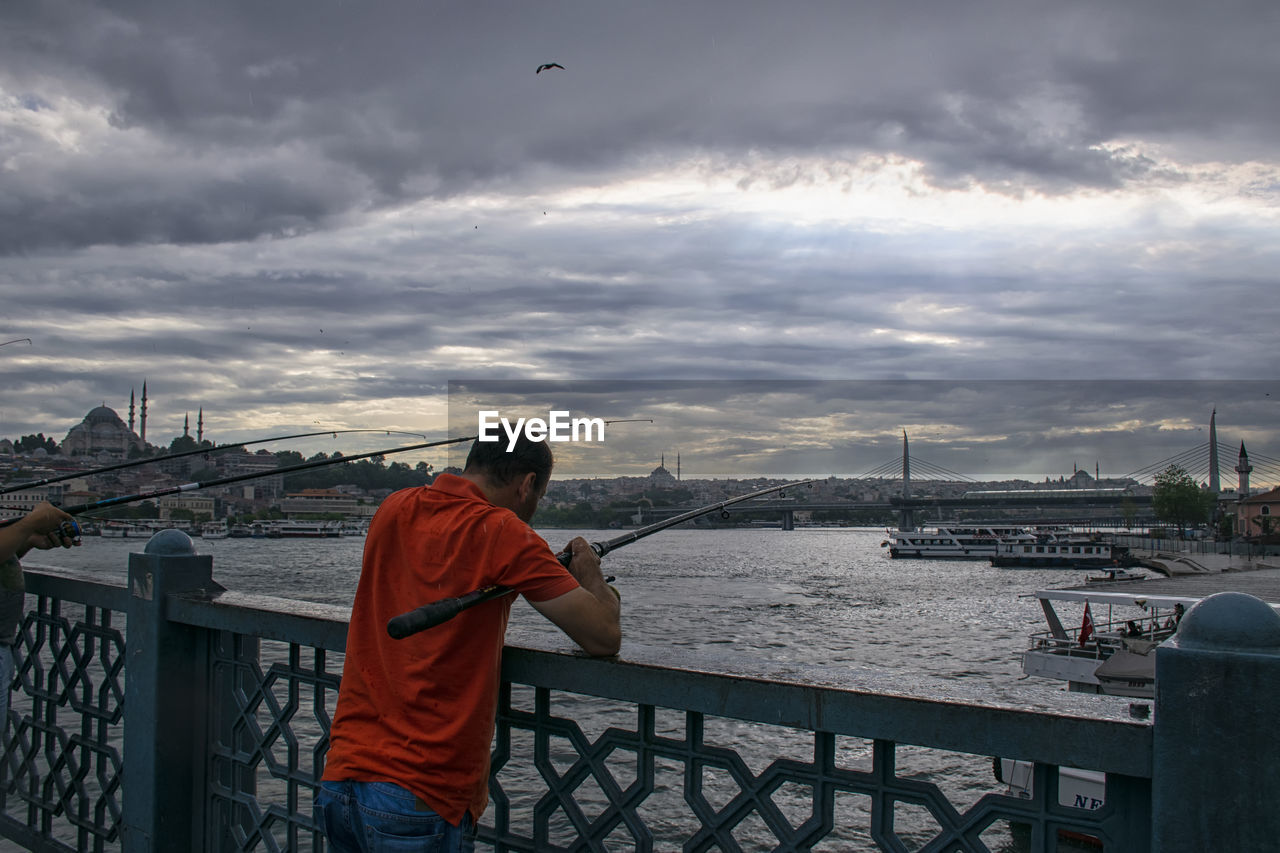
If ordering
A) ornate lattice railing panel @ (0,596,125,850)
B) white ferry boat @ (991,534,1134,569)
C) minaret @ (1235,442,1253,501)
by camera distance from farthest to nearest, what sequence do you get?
minaret @ (1235,442,1253,501) < white ferry boat @ (991,534,1134,569) < ornate lattice railing panel @ (0,596,125,850)

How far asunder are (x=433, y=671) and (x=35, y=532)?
197cm

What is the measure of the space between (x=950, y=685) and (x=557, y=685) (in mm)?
829

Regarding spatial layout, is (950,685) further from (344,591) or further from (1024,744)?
(344,591)

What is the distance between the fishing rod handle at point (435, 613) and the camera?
1.77m

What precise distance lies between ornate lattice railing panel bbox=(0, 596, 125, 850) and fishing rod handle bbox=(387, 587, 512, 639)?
188 cm

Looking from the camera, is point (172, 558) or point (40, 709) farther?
point (40, 709)

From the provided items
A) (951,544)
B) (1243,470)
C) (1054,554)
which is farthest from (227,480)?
(1243,470)

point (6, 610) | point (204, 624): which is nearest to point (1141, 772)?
point (204, 624)

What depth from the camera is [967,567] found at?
77.2 meters

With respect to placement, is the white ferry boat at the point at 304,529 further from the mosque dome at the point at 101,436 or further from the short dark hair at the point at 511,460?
the short dark hair at the point at 511,460

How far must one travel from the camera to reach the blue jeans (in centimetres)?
193

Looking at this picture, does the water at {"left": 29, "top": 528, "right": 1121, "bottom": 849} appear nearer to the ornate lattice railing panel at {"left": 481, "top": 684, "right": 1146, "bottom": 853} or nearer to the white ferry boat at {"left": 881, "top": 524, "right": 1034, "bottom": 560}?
the ornate lattice railing panel at {"left": 481, "top": 684, "right": 1146, "bottom": 853}

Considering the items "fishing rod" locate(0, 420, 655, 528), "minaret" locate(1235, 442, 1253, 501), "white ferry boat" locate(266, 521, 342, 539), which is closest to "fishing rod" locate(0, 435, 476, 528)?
"fishing rod" locate(0, 420, 655, 528)

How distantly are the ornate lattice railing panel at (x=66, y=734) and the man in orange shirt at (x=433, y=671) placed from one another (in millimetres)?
1592
